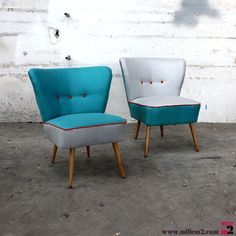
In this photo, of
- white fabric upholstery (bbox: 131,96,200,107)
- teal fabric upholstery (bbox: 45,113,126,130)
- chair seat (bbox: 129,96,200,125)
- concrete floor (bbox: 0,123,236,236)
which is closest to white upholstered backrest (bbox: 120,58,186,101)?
white fabric upholstery (bbox: 131,96,200,107)

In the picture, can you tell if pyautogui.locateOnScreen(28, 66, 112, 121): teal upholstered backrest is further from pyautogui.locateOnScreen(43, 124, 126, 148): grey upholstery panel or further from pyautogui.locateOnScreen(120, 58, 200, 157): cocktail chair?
pyautogui.locateOnScreen(120, 58, 200, 157): cocktail chair

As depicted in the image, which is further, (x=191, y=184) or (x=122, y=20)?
(x=122, y=20)

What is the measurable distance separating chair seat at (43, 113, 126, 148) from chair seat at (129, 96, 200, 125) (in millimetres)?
495

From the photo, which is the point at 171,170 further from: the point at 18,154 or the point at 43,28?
the point at 43,28

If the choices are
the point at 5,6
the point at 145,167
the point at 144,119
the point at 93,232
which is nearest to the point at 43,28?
the point at 5,6

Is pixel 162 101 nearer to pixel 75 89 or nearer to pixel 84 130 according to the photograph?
pixel 75 89

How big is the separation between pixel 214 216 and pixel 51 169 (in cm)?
120

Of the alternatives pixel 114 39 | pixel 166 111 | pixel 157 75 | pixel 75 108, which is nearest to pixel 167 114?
pixel 166 111

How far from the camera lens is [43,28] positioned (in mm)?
3674

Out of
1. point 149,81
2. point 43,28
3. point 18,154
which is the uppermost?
point 43,28

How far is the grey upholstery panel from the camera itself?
2.06m

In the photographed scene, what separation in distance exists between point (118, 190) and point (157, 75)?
142cm

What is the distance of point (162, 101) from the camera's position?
2.77 meters

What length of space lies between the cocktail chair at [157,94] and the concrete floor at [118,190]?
0.28m
